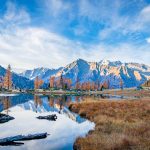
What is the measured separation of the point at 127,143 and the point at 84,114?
29462mm

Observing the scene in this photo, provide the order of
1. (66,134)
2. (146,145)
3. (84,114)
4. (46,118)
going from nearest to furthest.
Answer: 1. (146,145)
2. (66,134)
3. (46,118)
4. (84,114)

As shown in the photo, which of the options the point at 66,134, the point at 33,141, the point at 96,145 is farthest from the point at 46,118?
the point at 96,145

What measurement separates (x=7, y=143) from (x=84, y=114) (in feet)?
91.2

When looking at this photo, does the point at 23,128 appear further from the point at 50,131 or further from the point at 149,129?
the point at 149,129

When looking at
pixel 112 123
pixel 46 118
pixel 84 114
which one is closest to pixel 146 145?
pixel 112 123

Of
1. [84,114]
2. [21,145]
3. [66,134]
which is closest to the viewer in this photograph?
[21,145]

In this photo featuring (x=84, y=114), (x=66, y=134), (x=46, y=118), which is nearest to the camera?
(x=66, y=134)

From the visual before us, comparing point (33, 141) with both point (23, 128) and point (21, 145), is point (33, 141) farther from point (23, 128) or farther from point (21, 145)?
point (23, 128)

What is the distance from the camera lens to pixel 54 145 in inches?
1102

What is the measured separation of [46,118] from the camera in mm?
48031

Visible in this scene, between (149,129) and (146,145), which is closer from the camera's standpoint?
(146,145)

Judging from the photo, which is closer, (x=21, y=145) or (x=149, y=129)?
(x=21, y=145)

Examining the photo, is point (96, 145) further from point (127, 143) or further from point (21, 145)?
point (21, 145)

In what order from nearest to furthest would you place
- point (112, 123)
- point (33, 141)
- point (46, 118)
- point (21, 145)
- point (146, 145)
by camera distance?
point (146, 145)
point (21, 145)
point (33, 141)
point (112, 123)
point (46, 118)
